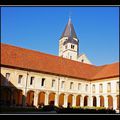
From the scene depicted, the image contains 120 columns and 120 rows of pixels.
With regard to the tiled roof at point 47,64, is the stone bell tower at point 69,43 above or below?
above

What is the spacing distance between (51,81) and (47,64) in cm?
297

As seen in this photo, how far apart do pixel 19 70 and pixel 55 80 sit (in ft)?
20.6

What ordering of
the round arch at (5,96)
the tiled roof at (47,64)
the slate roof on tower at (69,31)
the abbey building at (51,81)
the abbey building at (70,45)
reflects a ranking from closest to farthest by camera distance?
1. the round arch at (5,96)
2. the abbey building at (51,81)
3. the tiled roof at (47,64)
4. the abbey building at (70,45)
5. the slate roof on tower at (69,31)

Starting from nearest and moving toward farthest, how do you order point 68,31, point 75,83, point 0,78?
point 0,78 < point 75,83 < point 68,31

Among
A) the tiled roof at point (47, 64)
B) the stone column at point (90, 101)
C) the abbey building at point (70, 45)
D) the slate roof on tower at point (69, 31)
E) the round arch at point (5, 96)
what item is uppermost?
the slate roof on tower at point (69, 31)

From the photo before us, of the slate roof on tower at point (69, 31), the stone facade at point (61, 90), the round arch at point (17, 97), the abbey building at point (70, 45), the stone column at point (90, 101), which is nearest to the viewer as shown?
the round arch at point (17, 97)

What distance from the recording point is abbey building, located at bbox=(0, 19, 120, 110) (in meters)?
29.0

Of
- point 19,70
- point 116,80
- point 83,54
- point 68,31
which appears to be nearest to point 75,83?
point 116,80

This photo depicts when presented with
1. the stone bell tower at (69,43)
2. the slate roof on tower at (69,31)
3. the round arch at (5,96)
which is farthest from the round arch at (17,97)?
the slate roof on tower at (69,31)

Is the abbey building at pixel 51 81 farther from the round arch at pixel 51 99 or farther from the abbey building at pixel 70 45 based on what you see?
the abbey building at pixel 70 45

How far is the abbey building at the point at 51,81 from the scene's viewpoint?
95.2ft

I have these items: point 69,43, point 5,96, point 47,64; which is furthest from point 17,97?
point 69,43
